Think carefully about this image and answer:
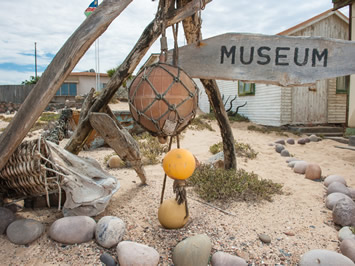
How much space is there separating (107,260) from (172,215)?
0.64 meters

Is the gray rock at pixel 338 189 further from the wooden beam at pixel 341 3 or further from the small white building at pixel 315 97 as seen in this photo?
the small white building at pixel 315 97

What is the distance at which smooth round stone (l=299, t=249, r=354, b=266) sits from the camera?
1.96m

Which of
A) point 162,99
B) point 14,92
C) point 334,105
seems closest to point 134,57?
point 162,99

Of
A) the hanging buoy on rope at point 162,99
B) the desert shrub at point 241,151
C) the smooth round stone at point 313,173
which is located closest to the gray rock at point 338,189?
the smooth round stone at point 313,173

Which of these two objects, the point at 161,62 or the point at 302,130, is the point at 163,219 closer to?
the point at 161,62

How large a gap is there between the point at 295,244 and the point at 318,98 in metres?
9.73

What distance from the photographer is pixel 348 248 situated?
2180 millimetres

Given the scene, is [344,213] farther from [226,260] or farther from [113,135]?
[113,135]

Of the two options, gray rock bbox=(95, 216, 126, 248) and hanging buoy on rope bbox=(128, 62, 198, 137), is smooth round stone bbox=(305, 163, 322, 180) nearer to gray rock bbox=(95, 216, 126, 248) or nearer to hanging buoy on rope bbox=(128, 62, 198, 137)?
hanging buoy on rope bbox=(128, 62, 198, 137)

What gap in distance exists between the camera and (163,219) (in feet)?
7.82

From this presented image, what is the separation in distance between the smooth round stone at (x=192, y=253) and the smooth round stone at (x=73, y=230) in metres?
0.76

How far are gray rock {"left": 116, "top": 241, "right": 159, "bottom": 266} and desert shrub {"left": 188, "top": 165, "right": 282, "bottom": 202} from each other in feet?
4.14

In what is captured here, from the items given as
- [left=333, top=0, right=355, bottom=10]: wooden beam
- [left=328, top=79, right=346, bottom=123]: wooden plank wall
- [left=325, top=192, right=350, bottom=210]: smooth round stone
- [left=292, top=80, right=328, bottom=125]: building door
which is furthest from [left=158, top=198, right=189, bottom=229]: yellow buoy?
[left=328, top=79, right=346, bottom=123]: wooden plank wall

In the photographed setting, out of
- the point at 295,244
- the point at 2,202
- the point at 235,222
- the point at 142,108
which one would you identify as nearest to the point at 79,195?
the point at 2,202
